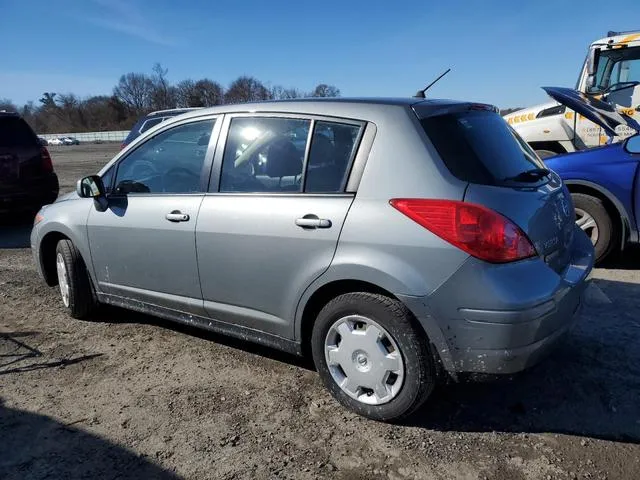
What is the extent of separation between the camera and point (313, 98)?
3221 millimetres

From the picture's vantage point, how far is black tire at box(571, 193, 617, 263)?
529 cm

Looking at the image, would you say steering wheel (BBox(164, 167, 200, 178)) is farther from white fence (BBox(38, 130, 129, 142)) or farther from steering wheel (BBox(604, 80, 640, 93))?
white fence (BBox(38, 130, 129, 142))

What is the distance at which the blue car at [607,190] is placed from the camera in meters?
5.11

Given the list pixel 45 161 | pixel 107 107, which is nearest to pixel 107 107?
pixel 107 107

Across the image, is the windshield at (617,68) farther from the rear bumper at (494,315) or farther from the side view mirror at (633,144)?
the rear bumper at (494,315)

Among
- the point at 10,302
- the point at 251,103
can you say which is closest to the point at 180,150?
the point at 251,103

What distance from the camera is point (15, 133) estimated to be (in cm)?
814

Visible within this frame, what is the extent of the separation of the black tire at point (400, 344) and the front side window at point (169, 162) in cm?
136

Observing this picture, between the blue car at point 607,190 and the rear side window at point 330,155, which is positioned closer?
the rear side window at point 330,155

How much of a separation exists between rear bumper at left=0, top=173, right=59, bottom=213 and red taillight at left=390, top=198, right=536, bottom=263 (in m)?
7.52

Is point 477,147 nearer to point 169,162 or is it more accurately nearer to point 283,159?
point 283,159

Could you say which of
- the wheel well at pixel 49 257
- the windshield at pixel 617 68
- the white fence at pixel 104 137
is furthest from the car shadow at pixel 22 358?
the white fence at pixel 104 137

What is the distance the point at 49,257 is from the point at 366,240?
3335 millimetres

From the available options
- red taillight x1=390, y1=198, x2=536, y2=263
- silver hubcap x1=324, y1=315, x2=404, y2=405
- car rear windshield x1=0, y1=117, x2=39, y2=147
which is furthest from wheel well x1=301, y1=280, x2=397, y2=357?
car rear windshield x1=0, y1=117, x2=39, y2=147
